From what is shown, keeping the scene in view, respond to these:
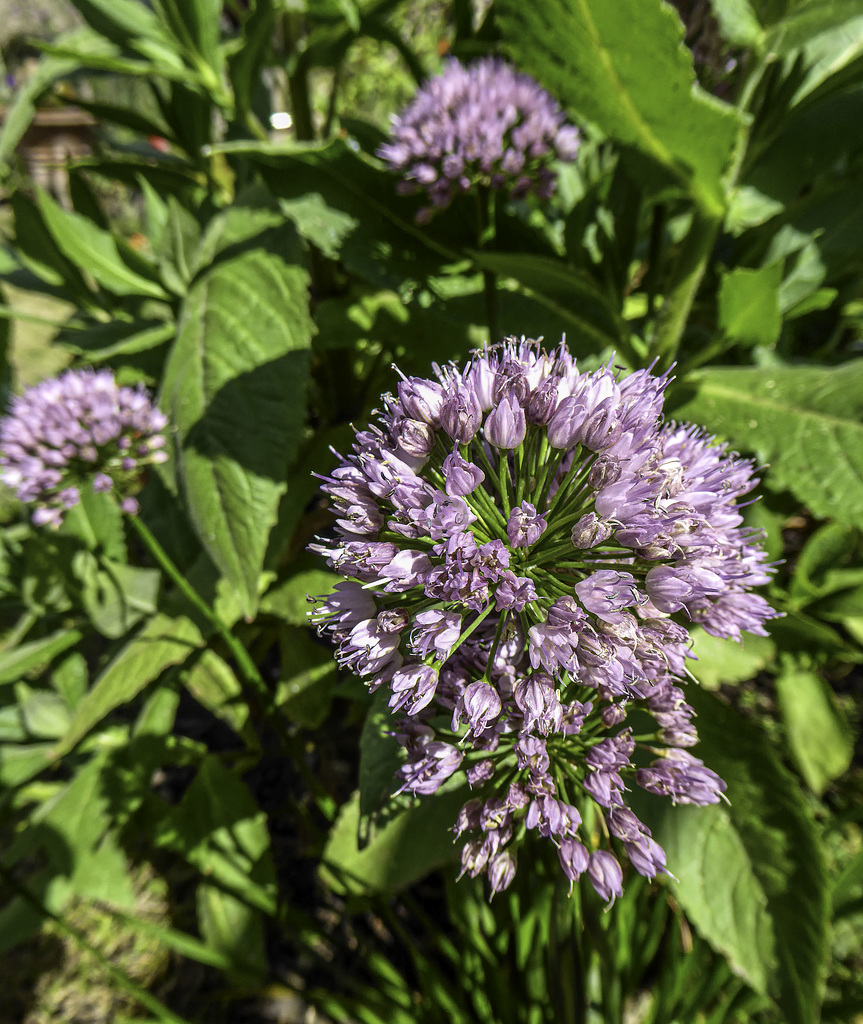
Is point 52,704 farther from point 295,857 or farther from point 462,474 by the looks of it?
point 462,474

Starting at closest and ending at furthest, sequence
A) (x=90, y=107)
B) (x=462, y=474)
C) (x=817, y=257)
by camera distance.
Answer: (x=462, y=474) < (x=817, y=257) < (x=90, y=107)

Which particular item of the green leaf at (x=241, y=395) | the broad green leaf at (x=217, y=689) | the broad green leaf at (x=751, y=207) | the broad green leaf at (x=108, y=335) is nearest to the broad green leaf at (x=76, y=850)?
the broad green leaf at (x=217, y=689)

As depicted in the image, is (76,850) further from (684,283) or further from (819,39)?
(819,39)

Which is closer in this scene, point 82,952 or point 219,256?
point 219,256

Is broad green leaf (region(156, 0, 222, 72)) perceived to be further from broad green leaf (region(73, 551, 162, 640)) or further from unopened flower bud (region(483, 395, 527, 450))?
unopened flower bud (region(483, 395, 527, 450))

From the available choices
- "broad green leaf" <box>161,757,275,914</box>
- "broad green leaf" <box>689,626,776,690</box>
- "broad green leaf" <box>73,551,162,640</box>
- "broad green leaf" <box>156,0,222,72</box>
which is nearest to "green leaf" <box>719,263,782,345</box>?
"broad green leaf" <box>689,626,776,690</box>

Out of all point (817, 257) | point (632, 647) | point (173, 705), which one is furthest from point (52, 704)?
point (817, 257)

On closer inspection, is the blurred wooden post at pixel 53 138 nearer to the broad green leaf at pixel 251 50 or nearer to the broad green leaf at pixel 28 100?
the broad green leaf at pixel 28 100
